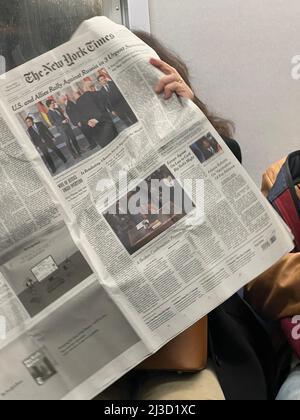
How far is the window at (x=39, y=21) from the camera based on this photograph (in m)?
0.85

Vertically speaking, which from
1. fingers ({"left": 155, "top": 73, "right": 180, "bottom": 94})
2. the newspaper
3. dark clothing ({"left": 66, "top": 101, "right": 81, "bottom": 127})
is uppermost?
dark clothing ({"left": 66, "top": 101, "right": 81, "bottom": 127})

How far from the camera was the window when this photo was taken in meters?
0.85

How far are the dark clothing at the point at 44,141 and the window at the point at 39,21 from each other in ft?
0.96

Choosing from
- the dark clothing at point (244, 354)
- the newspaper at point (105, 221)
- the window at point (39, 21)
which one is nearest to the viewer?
the newspaper at point (105, 221)

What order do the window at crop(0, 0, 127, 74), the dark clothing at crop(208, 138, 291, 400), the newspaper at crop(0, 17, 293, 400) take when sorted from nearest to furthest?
1. the newspaper at crop(0, 17, 293, 400)
2. the dark clothing at crop(208, 138, 291, 400)
3. the window at crop(0, 0, 127, 74)

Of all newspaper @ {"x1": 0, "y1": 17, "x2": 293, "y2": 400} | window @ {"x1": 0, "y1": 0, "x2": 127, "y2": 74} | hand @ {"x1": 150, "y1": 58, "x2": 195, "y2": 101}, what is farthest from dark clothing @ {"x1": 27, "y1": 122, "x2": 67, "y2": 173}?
window @ {"x1": 0, "y1": 0, "x2": 127, "y2": 74}

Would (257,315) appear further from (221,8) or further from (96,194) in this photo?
(221,8)

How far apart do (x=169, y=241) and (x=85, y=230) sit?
108 millimetres

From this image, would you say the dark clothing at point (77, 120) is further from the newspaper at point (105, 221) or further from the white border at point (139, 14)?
the white border at point (139, 14)

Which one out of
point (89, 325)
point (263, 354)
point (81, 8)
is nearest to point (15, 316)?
point (89, 325)

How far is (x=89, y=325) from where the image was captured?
545mm

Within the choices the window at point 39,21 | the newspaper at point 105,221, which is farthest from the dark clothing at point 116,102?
the window at point 39,21

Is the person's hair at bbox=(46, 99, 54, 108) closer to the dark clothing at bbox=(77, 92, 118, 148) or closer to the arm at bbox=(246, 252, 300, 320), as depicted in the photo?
the dark clothing at bbox=(77, 92, 118, 148)

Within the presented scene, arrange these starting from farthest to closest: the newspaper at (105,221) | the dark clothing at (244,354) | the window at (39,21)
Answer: the window at (39,21) → the dark clothing at (244,354) → the newspaper at (105,221)
